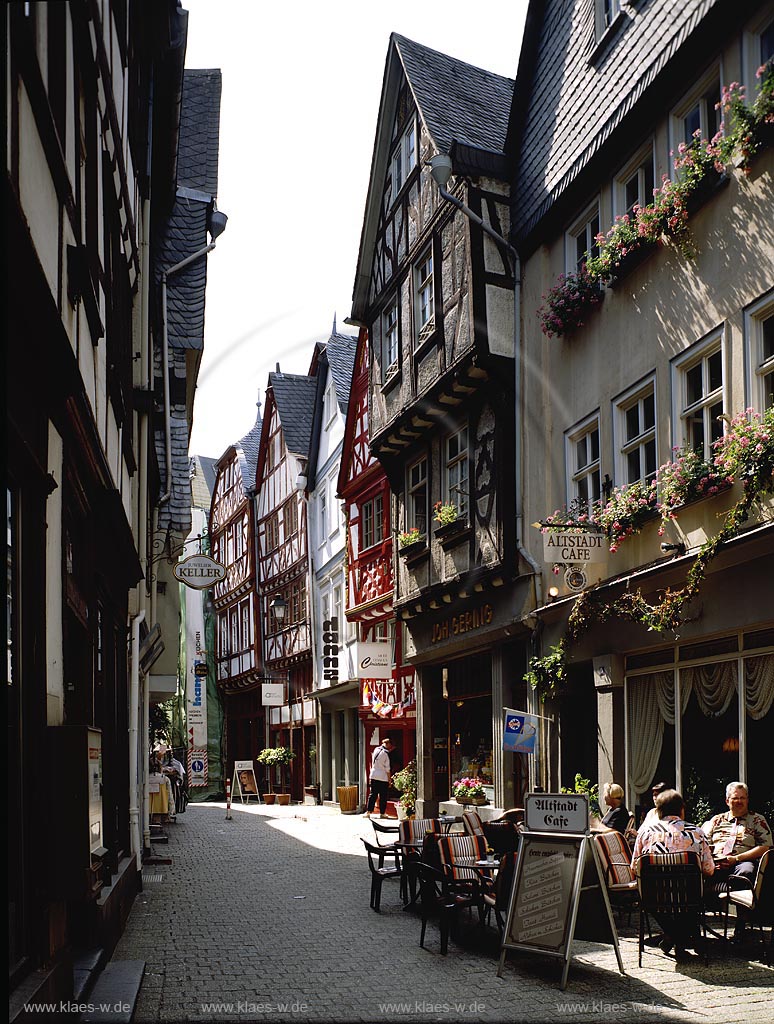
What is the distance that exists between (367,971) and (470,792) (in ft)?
34.0

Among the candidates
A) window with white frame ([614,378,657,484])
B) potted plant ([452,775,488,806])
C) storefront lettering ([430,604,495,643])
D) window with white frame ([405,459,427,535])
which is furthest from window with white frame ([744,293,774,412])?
window with white frame ([405,459,427,535])

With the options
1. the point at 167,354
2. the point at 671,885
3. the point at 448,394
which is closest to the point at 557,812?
the point at 671,885

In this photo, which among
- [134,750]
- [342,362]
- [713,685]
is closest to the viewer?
[713,685]

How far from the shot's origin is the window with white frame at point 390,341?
21375 millimetres

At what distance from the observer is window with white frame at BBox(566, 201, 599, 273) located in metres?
15.0

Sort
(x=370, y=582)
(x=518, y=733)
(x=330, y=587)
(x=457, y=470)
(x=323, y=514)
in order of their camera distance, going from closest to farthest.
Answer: (x=518, y=733)
(x=457, y=470)
(x=370, y=582)
(x=330, y=587)
(x=323, y=514)

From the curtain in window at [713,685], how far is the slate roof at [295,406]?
1012 inches

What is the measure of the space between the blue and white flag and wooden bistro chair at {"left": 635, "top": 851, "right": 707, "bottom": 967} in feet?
20.6

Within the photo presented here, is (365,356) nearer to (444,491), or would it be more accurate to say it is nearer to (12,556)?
(444,491)

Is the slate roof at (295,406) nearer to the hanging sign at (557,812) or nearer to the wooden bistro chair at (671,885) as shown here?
the hanging sign at (557,812)

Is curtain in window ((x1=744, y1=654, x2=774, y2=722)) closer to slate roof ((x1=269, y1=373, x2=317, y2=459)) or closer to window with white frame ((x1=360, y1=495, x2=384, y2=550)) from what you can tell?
window with white frame ((x1=360, y1=495, x2=384, y2=550))

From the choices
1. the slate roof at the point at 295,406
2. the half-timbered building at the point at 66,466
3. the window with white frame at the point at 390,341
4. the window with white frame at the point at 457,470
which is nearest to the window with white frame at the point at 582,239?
the window with white frame at the point at 457,470

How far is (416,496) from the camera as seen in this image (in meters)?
21.7

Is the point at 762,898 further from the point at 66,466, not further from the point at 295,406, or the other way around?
the point at 295,406
